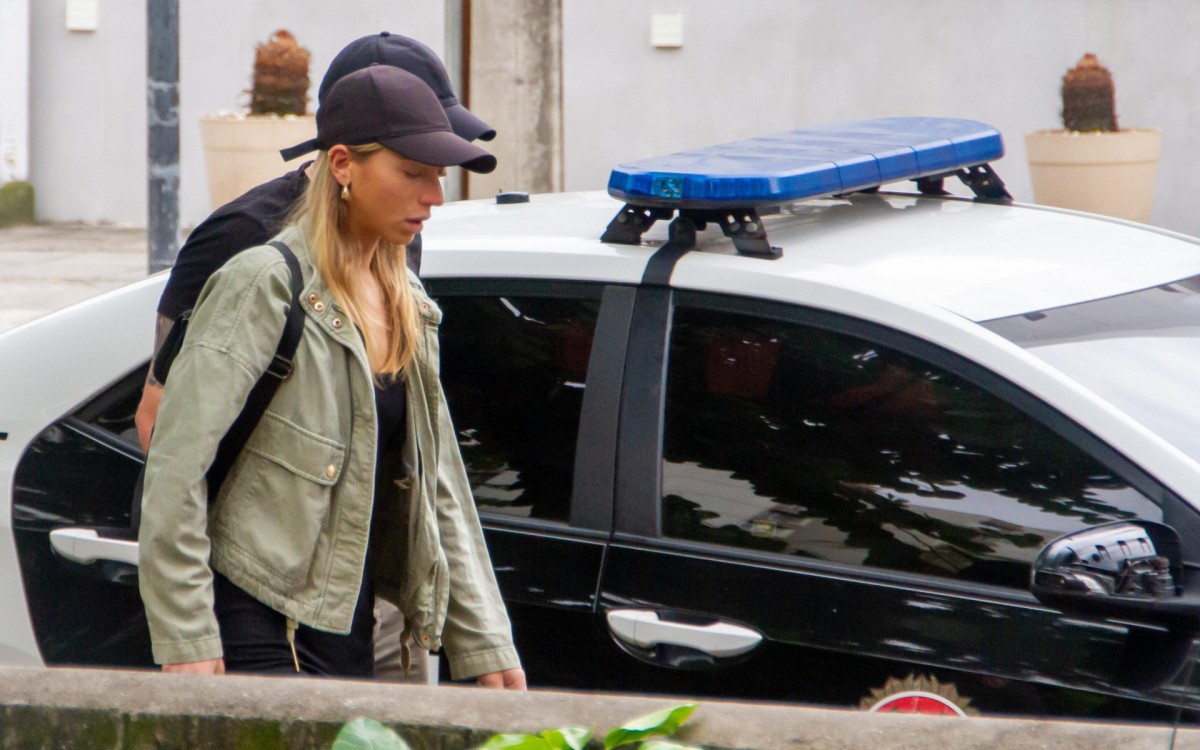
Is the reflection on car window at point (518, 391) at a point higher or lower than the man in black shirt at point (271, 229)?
lower

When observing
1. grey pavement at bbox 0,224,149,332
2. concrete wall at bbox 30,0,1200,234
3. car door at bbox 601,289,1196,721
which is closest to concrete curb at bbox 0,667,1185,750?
car door at bbox 601,289,1196,721

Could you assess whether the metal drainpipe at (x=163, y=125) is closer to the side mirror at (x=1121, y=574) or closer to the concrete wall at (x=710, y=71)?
the side mirror at (x=1121, y=574)

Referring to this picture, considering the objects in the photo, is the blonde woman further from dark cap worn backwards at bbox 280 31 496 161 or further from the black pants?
dark cap worn backwards at bbox 280 31 496 161

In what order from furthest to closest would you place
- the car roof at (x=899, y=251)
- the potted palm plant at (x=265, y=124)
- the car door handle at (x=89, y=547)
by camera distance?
1. the potted palm plant at (x=265, y=124)
2. the car door handle at (x=89, y=547)
3. the car roof at (x=899, y=251)

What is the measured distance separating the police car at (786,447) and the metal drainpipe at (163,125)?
239cm

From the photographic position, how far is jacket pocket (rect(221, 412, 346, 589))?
7.47ft

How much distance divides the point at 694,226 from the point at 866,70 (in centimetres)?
929

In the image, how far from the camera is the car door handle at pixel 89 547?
2863mm

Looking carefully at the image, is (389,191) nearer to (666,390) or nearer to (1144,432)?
(666,390)

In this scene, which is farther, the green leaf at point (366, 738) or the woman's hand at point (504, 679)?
the woman's hand at point (504, 679)

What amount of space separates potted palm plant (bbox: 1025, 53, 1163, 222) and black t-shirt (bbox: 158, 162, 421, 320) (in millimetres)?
8419

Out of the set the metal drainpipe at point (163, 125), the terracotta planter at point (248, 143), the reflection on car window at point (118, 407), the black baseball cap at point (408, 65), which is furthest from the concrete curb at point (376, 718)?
the terracotta planter at point (248, 143)

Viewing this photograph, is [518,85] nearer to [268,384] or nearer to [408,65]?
[408,65]

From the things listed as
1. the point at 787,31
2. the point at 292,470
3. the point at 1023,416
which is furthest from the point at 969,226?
the point at 787,31
